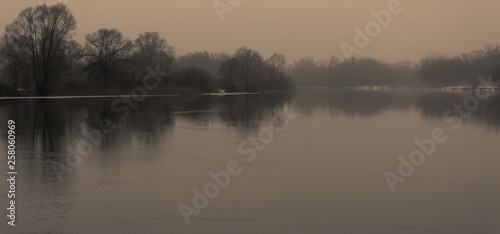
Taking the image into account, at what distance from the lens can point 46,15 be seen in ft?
214

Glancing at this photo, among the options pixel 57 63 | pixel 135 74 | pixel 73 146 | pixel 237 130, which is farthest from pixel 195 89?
pixel 73 146

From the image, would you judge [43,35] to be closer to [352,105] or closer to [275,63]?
[352,105]

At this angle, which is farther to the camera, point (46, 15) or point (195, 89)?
point (195, 89)

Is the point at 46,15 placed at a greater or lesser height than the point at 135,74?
greater

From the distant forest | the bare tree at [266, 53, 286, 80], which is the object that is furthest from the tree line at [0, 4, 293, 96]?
the bare tree at [266, 53, 286, 80]

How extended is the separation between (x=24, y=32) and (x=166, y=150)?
184 feet

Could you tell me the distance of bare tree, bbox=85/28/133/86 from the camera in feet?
258

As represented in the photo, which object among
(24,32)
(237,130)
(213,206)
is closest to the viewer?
(213,206)

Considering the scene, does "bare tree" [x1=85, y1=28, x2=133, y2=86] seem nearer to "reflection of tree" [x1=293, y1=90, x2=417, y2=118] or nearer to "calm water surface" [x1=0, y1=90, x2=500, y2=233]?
"reflection of tree" [x1=293, y1=90, x2=417, y2=118]

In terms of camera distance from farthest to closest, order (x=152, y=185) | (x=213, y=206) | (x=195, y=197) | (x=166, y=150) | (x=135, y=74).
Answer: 1. (x=135, y=74)
2. (x=166, y=150)
3. (x=152, y=185)
4. (x=195, y=197)
5. (x=213, y=206)

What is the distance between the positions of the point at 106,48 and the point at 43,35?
1479 cm

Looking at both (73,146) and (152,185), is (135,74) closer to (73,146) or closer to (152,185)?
(73,146)
